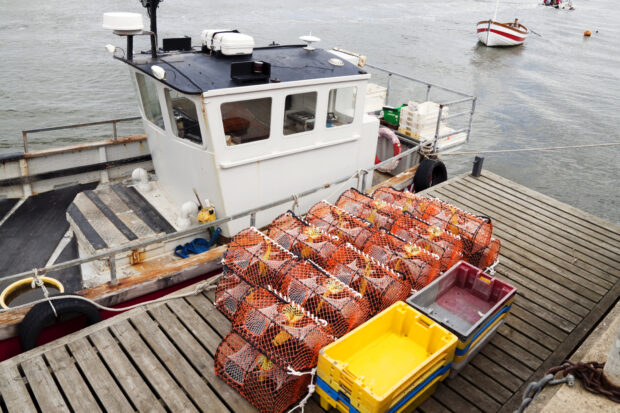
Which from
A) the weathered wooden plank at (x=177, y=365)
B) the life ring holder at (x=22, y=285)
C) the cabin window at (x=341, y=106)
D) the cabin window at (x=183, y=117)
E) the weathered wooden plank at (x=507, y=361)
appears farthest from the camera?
the cabin window at (x=341, y=106)

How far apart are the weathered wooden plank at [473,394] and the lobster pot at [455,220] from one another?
63.9 inches

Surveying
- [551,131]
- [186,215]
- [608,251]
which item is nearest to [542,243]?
[608,251]

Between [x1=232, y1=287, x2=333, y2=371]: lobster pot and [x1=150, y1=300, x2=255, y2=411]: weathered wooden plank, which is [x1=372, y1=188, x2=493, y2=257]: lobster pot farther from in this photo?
[x1=150, y1=300, x2=255, y2=411]: weathered wooden plank

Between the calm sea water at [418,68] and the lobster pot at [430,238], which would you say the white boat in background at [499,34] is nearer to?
the calm sea water at [418,68]

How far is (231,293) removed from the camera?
4871 millimetres

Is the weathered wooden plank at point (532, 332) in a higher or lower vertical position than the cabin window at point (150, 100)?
lower

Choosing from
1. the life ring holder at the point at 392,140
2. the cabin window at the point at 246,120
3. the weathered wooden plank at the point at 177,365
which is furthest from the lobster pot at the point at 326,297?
the life ring holder at the point at 392,140

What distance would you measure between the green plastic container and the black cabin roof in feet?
10.6

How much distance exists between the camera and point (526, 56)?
108 ft

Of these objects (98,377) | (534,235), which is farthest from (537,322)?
(98,377)

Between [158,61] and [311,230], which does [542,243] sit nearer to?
[311,230]

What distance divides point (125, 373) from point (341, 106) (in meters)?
4.60

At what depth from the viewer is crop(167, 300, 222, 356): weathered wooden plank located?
193 inches

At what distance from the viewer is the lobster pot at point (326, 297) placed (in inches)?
172
